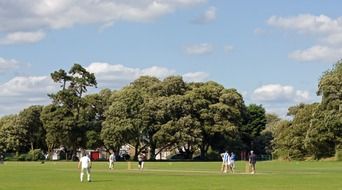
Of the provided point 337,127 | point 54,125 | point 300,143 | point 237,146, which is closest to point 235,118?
point 237,146

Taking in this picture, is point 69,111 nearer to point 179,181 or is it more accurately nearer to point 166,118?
point 166,118

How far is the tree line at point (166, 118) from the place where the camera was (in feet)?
391

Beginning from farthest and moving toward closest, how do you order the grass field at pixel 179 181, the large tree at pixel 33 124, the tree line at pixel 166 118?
the large tree at pixel 33 124 < the tree line at pixel 166 118 < the grass field at pixel 179 181

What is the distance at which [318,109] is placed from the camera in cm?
11188

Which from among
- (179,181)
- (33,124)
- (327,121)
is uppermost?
(33,124)

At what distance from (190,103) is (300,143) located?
73.3ft

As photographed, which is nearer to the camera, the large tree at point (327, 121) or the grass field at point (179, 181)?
the grass field at point (179, 181)

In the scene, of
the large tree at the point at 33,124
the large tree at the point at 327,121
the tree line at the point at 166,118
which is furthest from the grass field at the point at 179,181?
the large tree at the point at 33,124

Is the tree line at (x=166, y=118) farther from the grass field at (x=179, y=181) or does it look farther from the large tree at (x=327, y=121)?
the grass field at (x=179, y=181)

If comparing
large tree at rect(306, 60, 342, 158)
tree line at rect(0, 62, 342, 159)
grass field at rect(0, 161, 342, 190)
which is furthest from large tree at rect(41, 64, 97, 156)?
grass field at rect(0, 161, 342, 190)

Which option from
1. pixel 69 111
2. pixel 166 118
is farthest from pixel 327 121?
pixel 69 111

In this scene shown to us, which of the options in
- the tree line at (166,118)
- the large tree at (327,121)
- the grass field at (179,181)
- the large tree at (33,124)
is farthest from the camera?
the large tree at (33,124)

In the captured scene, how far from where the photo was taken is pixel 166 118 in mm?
125688

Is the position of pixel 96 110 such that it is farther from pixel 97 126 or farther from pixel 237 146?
pixel 237 146
